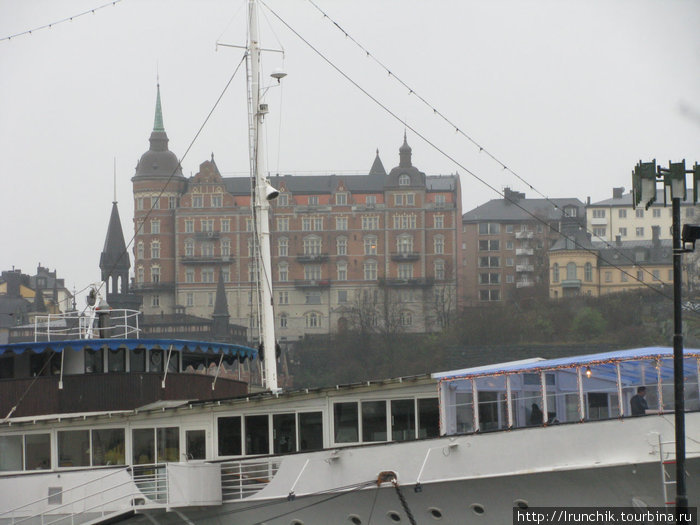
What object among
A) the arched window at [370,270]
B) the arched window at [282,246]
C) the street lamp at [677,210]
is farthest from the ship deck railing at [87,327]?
the arched window at [370,270]

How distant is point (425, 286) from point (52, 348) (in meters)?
137

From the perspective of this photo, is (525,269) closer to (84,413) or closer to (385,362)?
(385,362)

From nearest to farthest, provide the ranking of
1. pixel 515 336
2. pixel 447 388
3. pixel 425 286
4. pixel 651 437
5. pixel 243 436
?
pixel 651 437 → pixel 447 388 → pixel 243 436 → pixel 515 336 → pixel 425 286

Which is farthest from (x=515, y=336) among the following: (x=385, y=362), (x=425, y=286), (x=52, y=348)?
(x=52, y=348)

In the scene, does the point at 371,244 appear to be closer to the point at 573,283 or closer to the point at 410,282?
A: the point at 410,282

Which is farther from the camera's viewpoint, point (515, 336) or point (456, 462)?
point (515, 336)

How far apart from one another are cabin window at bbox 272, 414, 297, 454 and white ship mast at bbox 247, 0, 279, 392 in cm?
387

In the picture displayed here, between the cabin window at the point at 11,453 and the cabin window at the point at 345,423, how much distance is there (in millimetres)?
6894

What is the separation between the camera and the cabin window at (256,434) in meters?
25.9

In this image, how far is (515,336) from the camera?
139 meters

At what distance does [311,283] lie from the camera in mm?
164375

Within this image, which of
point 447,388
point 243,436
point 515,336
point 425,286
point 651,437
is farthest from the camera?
point 425,286

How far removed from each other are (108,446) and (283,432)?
3762 mm

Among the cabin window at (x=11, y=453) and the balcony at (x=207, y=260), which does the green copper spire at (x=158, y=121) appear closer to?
the balcony at (x=207, y=260)
